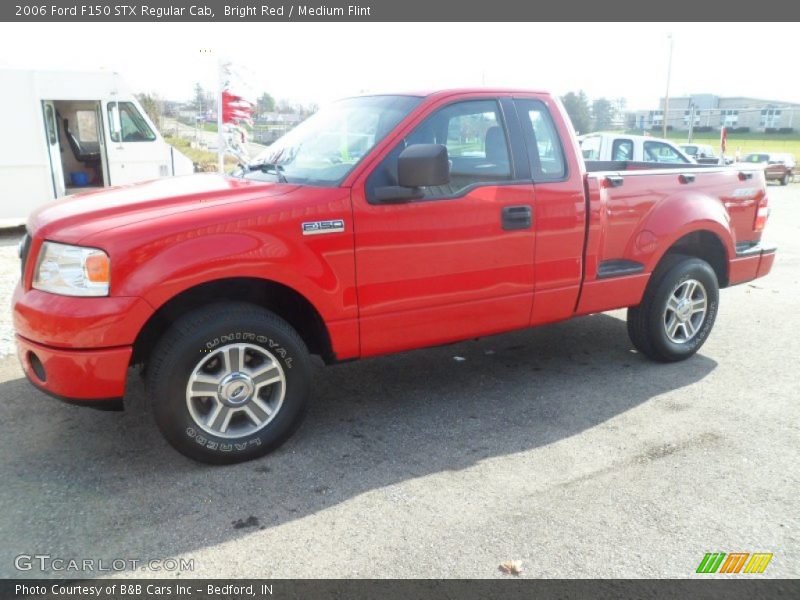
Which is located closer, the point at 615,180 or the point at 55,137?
the point at 615,180

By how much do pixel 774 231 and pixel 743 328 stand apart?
8302 mm

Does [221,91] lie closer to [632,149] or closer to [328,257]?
[632,149]

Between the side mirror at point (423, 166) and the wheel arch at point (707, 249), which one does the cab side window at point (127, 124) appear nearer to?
the side mirror at point (423, 166)

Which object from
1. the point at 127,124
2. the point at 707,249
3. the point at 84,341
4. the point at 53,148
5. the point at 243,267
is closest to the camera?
the point at 84,341

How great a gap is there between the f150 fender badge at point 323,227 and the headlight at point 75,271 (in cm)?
102

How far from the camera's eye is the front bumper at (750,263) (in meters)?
5.55

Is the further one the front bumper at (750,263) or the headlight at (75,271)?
the front bumper at (750,263)

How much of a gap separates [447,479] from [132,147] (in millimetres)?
10955

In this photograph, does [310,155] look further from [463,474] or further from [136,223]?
[463,474]

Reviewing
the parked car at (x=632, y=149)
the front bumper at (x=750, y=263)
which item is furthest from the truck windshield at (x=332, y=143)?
the parked car at (x=632, y=149)

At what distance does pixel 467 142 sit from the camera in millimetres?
4250

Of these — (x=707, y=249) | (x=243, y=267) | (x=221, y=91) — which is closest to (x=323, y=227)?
(x=243, y=267)

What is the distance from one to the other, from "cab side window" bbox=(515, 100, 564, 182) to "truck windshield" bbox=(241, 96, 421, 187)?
32.2 inches

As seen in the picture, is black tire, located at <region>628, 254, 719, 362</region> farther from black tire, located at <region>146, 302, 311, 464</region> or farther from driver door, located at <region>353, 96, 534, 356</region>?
black tire, located at <region>146, 302, 311, 464</region>
